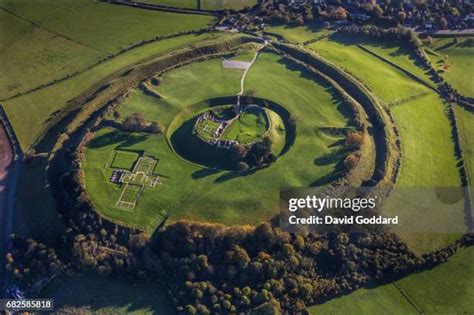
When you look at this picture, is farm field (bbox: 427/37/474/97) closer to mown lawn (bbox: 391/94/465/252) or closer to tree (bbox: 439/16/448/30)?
tree (bbox: 439/16/448/30)

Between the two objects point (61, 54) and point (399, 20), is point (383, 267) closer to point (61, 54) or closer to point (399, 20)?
point (399, 20)

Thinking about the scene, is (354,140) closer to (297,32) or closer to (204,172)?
(204,172)

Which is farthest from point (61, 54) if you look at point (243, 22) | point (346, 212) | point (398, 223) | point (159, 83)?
point (398, 223)

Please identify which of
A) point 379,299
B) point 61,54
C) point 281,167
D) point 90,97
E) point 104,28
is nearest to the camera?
point 379,299

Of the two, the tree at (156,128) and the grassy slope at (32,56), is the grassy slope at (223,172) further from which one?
the grassy slope at (32,56)

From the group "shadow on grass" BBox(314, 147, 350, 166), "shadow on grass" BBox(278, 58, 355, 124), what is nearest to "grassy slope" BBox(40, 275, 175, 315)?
"shadow on grass" BBox(314, 147, 350, 166)

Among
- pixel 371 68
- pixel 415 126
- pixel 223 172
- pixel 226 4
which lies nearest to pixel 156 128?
pixel 223 172
